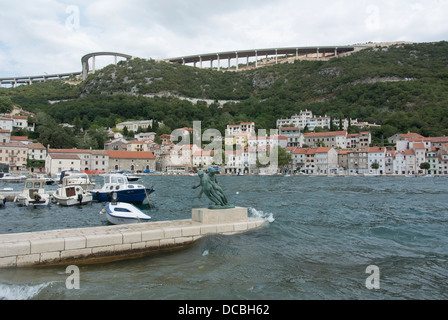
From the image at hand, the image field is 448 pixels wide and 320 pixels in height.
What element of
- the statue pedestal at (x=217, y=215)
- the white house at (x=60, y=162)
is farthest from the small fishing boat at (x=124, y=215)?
the white house at (x=60, y=162)

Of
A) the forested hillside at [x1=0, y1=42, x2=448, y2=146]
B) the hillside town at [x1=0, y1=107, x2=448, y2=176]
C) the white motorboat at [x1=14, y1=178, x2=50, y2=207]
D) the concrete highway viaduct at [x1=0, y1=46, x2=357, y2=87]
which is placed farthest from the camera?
the concrete highway viaduct at [x1=0, y1=46, x2=357, y2=87]

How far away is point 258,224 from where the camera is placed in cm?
955

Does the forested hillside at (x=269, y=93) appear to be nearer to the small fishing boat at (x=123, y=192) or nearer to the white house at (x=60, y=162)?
the white house at (x=60, y=162)

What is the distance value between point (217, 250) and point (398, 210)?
1309 centimetres

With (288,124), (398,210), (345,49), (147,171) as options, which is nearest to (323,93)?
(288,124)

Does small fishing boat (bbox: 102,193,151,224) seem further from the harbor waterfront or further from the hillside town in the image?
the hillside town

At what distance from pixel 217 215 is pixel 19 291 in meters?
4.90

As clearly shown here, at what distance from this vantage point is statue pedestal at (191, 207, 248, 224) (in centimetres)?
871

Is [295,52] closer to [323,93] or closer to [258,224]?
[323,93]

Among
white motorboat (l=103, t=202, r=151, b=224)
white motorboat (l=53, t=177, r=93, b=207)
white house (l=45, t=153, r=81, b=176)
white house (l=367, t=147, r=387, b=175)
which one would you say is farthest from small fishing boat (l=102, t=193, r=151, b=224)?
white house (l=367, t=147, r=387, b=175)

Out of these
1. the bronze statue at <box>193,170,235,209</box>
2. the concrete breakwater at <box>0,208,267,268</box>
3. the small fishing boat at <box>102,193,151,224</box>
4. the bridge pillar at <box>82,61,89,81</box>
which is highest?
the bridge pillar at <box>82,61,89,81</box>

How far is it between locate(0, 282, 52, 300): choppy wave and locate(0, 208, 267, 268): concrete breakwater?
0.94 metres

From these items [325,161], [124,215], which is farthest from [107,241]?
[325,161]
